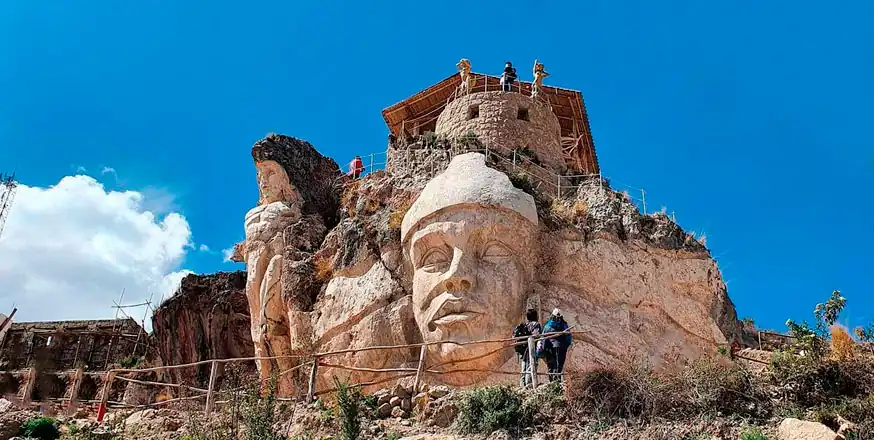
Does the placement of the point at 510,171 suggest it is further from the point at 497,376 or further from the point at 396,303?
the point at 497,376

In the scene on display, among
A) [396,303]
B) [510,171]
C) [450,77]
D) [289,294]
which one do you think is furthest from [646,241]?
[450,77]

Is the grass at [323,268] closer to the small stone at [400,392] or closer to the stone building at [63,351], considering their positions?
the small stone at [400,392]

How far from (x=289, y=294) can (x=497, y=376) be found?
18.3ft

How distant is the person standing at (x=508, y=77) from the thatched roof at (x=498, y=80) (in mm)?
445

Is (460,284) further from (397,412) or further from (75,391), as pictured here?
(75,391)

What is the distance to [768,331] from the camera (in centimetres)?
2444

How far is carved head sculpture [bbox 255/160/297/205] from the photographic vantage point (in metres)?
21.6

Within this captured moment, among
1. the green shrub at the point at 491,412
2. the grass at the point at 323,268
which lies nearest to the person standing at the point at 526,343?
the green shrub at the point at 491,412

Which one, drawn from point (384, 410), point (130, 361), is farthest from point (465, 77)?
point (130, 361)

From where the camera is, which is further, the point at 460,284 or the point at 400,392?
the point at 460,284

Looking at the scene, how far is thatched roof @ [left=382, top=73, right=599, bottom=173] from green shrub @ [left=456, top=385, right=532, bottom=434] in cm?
1320

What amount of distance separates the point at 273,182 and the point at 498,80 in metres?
6.87

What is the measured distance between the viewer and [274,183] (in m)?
21.7

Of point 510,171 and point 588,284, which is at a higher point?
point 510,171
